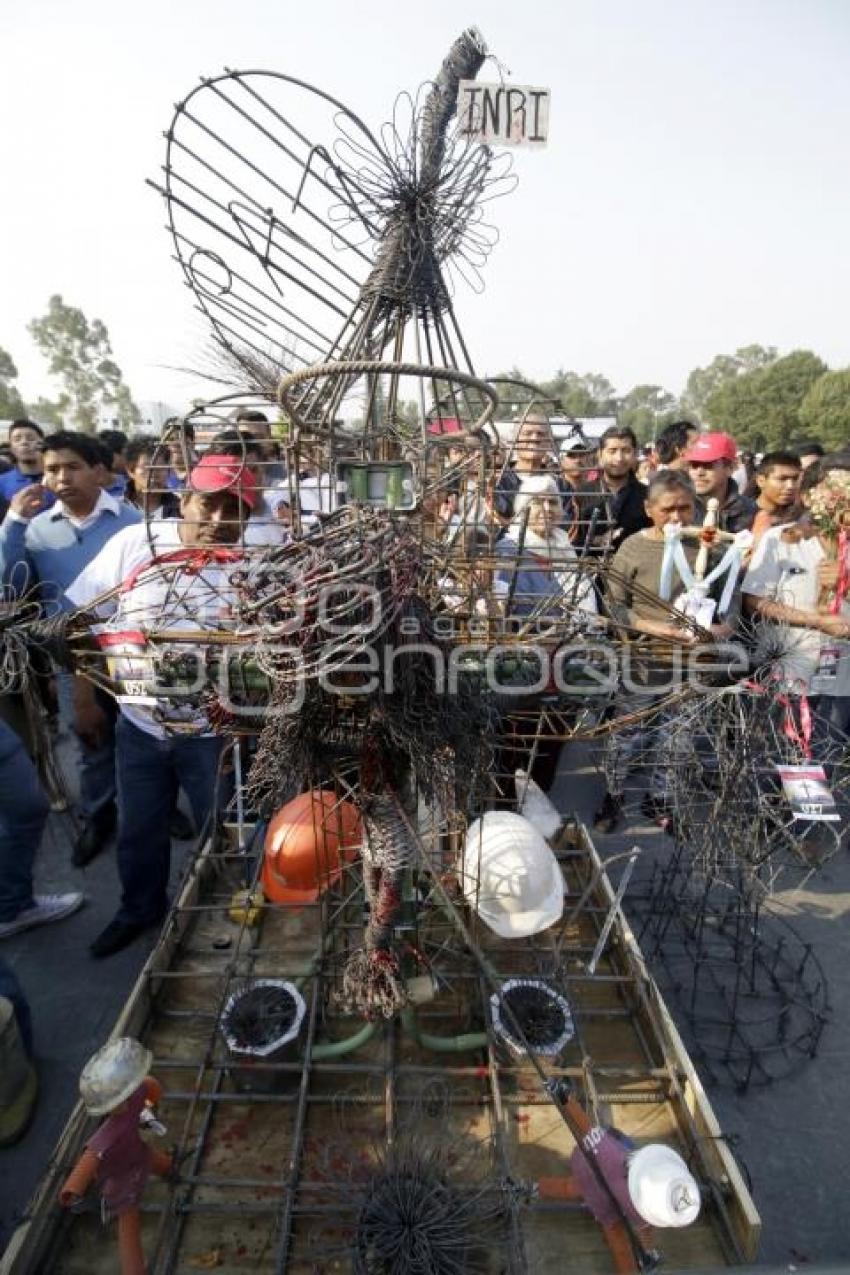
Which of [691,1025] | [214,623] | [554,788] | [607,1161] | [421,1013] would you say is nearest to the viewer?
[607,1161]

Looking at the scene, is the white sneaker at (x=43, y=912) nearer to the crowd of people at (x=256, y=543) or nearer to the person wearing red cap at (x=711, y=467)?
the crowd of people at (x=256, y=543)

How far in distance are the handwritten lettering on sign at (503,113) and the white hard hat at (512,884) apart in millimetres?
2432

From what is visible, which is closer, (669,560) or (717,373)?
(669,560)

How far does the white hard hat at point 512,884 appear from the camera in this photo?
245 cm

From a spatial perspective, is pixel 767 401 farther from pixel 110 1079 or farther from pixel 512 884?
pixel 110 1079

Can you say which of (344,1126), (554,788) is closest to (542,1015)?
(344,1126)

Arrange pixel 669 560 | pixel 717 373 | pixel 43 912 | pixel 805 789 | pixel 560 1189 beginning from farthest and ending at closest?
pixel 717 373 → pixel 43 912 → pixel 669 560 → pixel 805 789 → pixel 560 1189

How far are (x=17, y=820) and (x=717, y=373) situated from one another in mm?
88400

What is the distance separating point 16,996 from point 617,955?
234 cm

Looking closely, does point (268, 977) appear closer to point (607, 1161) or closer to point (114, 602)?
point (607, 1161)

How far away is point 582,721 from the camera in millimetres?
2145

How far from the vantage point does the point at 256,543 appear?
2236 millimetres

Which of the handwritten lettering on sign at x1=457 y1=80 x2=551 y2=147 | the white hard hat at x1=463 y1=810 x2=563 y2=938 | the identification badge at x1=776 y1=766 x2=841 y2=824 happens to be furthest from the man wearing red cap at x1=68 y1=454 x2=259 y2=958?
the identification badge at x1=776 y1=766 x2=841 y2=824

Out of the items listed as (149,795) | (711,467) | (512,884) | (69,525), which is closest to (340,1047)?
(512,884)
